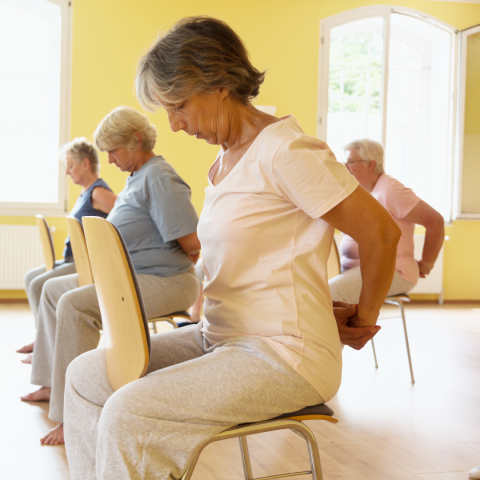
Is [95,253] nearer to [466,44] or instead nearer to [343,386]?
[343,386]

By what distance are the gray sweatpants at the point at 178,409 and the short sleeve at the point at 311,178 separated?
28cm

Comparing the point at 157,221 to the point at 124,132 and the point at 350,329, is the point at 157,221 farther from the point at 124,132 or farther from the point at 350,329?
the point at 350,329

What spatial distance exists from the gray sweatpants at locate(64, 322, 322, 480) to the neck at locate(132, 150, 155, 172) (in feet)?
5.14

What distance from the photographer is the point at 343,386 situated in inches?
116

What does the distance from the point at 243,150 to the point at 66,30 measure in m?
4.78

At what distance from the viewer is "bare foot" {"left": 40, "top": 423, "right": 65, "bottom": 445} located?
2129 millimetres

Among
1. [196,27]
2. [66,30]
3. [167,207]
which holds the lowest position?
[167,207]

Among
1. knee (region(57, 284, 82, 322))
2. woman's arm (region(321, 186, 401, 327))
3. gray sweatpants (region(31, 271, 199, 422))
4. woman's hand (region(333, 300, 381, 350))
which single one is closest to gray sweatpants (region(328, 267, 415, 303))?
gray sweatpants (region(31, 271, 199, 422))

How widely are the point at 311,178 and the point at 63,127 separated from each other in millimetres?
4823

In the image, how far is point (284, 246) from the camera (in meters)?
1.13

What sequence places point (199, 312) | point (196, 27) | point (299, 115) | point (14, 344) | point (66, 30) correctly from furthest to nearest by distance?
1. point (299, 115)
2. point (66, 30)
3. point (199, 312)
4. point (14, 344)
5. point (196, 27)

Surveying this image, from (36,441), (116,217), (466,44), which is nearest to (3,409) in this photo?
(36,441)

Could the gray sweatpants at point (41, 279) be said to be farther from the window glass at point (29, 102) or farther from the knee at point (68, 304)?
the window glass at point (29, 102)

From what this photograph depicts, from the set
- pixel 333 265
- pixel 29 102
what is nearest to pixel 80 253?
pixel 333 265
